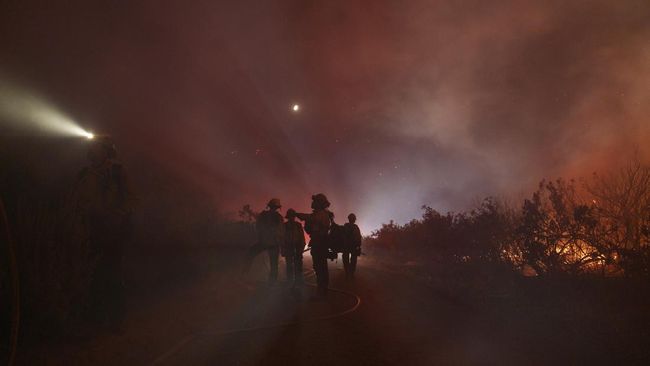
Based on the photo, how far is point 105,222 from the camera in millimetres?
5359

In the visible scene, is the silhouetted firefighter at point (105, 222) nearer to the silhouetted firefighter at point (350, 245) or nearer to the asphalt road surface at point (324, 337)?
the asphalt road surface at point (324, 337)

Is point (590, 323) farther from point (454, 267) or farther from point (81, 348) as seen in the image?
point (454, 267)

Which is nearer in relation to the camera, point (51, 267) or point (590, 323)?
point (51, 267)

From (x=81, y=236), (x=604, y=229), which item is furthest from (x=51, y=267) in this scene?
(x=604, y=229)

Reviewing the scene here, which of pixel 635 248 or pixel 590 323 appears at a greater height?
pixel 635 248

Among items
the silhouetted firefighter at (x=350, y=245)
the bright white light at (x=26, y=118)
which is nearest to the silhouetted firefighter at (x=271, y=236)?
the silhouetted firefighter at (x=350, y=245)

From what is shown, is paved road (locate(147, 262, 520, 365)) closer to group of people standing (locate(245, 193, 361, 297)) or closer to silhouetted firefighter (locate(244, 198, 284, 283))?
group of people standing (locate(245, 193, 361, 297))

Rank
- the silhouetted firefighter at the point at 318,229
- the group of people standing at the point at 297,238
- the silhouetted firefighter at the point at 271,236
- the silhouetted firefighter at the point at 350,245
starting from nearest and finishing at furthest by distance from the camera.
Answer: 1. the silhouetted firefighter at the point at 318,229
2. the group of people standing at the point at 297,238
3. the silhouetted firefighter at the point at 271,236
4. the silhouetted firefighter at the point at 350,245

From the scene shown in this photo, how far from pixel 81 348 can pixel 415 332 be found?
4.10m

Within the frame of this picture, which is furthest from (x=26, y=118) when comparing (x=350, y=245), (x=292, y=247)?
(x=350, y=245)

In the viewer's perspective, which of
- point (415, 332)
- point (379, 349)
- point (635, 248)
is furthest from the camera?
Result: point (635, 248)

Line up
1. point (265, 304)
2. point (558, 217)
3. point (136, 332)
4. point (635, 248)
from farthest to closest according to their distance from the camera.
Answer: point (558, 217), point (265, 304), point (635, 248), point (136, 332)

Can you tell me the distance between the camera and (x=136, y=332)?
522cm

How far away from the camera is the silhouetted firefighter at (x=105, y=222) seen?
16.9ft
